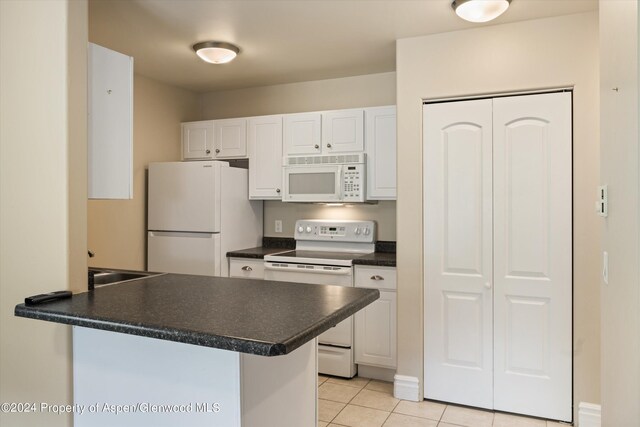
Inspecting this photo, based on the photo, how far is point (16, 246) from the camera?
214cm

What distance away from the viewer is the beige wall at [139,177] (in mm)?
3740

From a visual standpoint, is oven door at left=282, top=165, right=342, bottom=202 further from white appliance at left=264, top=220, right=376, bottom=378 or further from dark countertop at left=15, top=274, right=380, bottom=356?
dark countertop at left=15, top=274, right=380, bottom=356

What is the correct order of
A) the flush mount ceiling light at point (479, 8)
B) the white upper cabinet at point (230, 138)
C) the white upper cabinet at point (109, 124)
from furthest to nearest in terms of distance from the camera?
the white upper cabinet at point (230, 138) < the flush mount ceiling light at point (479, 8) < the white upper cabinet at point (109, 124)

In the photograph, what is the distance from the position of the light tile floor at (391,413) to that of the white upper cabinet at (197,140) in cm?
244

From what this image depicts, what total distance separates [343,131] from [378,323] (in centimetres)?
158

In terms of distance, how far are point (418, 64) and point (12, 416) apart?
3.06 metres

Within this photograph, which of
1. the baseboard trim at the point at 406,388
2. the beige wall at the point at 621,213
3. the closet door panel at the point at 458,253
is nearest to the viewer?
the beige wall at the point at 621,213

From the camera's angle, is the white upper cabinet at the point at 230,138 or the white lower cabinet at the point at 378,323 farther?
the white upper cabinet at the point at 230,138

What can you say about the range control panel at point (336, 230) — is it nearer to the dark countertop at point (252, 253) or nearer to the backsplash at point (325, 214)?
the backsplash at point (325, 214)

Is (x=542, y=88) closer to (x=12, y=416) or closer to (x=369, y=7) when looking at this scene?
(x=369, y=7)

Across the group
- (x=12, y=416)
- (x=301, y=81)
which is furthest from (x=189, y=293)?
(x=301, y=81)

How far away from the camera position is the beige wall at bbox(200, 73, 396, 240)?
13.1 ft

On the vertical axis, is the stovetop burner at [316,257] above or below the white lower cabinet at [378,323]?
above

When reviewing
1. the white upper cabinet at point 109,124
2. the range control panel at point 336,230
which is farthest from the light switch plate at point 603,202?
the range control panel at point 336,230
